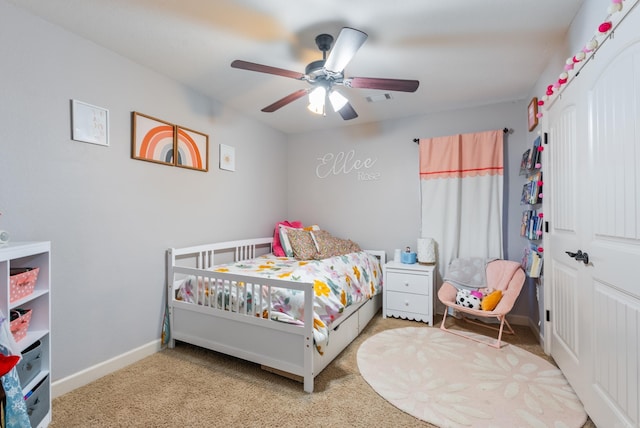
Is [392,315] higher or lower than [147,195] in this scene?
lower

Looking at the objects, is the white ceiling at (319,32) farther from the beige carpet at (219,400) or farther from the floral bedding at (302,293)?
the beige carpet at (219,400)

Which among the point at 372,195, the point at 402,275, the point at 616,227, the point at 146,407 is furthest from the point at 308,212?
the point at 616,227

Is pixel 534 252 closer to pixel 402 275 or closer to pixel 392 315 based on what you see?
pixel 402 275

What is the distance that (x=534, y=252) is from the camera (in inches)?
96.5

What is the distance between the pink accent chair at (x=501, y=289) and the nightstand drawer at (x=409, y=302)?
0.20 m

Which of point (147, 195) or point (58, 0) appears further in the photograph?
point (147, 195)

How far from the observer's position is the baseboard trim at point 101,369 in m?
1.79

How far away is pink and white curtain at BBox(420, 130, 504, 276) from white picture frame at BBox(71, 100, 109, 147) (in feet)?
9.96

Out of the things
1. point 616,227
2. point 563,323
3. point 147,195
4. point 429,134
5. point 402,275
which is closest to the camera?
point 616,227

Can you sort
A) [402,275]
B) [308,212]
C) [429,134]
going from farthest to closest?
[308,212] < [429,134] < [402,275]

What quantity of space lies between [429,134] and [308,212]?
6.12 ft

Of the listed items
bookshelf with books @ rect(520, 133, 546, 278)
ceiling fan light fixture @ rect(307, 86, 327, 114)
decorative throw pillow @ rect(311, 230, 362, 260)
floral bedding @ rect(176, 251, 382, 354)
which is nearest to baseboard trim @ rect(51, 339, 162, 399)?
floral bedding @ rect(176, 251, 382, 354)

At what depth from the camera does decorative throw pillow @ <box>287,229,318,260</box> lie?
10.1 ft

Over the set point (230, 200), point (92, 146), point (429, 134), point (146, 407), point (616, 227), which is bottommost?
point (146, 407)
